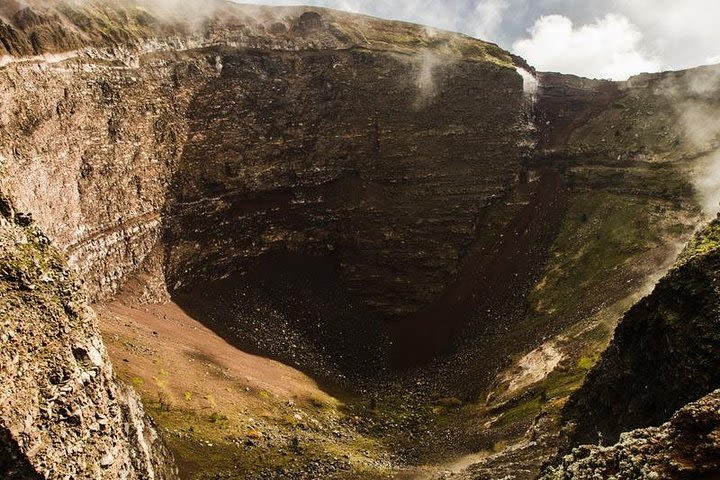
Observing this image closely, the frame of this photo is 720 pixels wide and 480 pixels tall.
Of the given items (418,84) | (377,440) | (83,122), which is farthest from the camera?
(418,84)

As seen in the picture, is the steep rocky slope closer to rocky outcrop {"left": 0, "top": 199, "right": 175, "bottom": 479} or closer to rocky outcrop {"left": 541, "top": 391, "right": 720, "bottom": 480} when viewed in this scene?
rocky outcrop {"left": 0, "top": 199, "right": 175, "bottom": 479}

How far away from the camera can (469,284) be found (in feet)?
234

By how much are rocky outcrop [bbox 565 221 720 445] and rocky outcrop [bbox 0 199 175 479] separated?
17.9m

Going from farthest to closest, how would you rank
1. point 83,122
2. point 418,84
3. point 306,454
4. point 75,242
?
point 418,84
point 83,122
point 75,242
point 306,454

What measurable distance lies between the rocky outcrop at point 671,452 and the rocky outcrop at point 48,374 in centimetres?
1439

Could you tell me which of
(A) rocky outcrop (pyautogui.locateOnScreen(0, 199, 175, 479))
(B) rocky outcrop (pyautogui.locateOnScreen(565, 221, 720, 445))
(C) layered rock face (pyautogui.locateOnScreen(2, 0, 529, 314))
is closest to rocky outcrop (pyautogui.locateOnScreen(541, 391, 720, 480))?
(B) rocky outcrop (pyautogui.locateOnScreen(565, 221, 720, 445))

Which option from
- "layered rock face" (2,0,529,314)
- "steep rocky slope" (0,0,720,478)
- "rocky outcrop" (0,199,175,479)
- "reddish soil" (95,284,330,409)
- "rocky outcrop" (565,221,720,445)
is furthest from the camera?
"layered rock face" (2,0,529,314)

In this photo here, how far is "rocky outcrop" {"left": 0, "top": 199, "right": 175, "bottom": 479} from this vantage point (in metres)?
15.8

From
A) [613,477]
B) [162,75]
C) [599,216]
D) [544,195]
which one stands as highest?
[162,75]

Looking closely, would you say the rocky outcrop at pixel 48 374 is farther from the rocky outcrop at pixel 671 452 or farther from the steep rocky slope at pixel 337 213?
the steep rocky slope at pixel 337 213

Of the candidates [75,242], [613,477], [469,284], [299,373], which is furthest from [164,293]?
[613,477]

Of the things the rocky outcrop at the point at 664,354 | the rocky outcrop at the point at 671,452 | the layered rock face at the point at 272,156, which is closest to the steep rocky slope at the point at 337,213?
the layered rock face at the point at 272,156

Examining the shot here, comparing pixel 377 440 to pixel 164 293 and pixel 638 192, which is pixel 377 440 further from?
pixel 638 192

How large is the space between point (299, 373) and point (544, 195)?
4458cm
